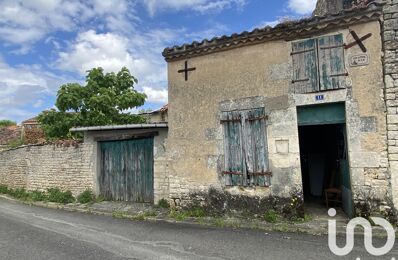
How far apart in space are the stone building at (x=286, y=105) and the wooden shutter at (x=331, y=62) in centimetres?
2

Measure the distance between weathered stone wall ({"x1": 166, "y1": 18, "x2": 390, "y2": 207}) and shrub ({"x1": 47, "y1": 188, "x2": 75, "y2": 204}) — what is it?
192 inches

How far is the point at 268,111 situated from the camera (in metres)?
7.55

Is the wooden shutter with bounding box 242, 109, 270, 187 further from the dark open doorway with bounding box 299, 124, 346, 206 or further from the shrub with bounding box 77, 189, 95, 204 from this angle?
the shrub with bounding box 77, 189, 95, 204

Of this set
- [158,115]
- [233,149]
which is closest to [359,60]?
[233,149]

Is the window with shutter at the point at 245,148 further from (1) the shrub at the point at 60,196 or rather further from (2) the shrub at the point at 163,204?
(1) the shrub at the point at 60,196

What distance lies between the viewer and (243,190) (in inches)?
305

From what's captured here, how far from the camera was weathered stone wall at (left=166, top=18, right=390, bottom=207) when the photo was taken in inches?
261

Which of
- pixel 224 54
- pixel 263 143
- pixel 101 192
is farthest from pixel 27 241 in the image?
pixel 224 54

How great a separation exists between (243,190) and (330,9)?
7369 mm

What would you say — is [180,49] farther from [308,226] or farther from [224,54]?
[308,226]

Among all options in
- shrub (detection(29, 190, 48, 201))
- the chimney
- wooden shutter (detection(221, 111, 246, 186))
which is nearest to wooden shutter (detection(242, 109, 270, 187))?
wooden shutter (detection(221, 111, 246, 186))

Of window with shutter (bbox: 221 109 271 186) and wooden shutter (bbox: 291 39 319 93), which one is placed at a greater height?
wooden shutter (bbox: 291 39 319 93)

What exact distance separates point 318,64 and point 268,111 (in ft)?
5.04

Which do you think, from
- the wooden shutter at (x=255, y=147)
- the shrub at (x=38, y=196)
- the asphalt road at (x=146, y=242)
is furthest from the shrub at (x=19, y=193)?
the wooden shutter at (x=255, y=147)
